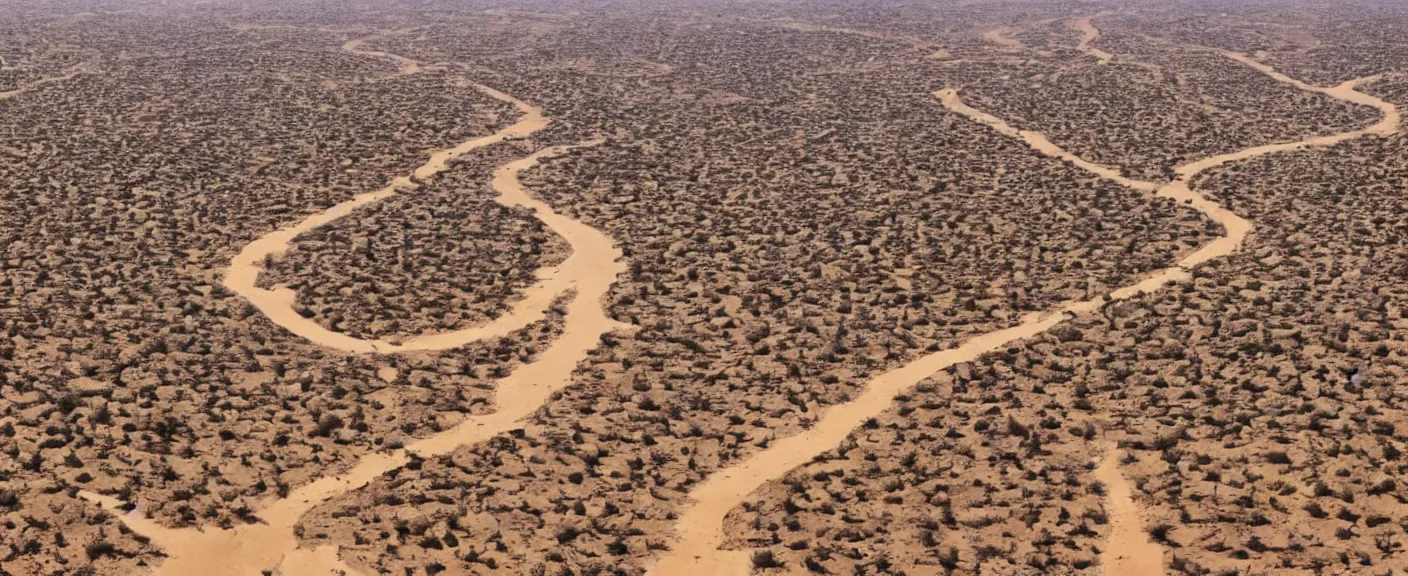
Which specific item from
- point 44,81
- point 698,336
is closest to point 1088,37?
point 44,81

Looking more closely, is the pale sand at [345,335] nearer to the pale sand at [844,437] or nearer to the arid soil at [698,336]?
the arid soil at [698,336]

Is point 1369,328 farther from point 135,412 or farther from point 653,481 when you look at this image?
point 135,412

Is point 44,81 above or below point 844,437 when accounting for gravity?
below

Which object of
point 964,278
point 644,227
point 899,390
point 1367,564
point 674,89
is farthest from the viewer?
point 674,89

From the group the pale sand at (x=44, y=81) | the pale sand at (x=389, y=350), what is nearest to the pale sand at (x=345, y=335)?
the pale sand at (x=389, y=350)

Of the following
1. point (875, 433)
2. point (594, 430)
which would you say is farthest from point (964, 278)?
point (594, 430)

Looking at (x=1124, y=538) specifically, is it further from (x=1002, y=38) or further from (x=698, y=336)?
(x=1002, y=38)

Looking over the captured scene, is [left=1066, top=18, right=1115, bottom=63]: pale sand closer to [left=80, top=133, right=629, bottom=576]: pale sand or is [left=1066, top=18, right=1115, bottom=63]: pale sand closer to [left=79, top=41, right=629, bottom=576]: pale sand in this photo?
[left=79, top=41, right=629, bottom=576]: pale sand

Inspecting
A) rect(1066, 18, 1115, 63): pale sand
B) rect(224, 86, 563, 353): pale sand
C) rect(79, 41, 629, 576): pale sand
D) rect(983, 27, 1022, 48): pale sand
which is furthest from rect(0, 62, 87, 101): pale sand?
rect(1066, 18, 1115, 63): pale sand

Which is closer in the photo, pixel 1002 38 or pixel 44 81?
pixel 44 81
